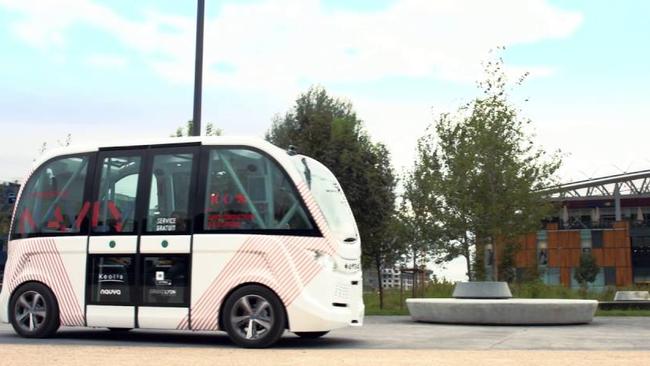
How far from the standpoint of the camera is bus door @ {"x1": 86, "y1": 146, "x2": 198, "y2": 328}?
432 inches

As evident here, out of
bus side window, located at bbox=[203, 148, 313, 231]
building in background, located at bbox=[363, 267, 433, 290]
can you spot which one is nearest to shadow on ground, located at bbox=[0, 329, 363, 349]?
bus side window, located at bbox=[203, 148, 313, 231]

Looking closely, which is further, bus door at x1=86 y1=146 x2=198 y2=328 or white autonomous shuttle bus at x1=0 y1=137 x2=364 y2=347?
bus door at x1=86 y1=146 x2=198 y2=328

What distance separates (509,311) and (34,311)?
918cm

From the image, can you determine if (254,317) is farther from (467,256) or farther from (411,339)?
(467,256)

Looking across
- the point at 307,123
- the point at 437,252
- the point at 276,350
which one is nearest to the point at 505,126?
the point at 437,252

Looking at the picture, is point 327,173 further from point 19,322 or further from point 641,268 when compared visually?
point 641,268

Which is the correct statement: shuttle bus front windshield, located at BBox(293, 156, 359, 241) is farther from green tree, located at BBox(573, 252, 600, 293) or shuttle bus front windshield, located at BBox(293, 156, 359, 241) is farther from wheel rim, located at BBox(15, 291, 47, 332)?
green tree, located at BBox(573, 252, 600, 293)

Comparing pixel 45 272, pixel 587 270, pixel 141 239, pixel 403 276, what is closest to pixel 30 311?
pixel 45 272

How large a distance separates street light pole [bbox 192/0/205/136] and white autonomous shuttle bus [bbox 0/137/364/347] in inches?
108

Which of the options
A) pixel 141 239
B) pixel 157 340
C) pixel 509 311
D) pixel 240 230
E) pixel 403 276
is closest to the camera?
pixel 240 230

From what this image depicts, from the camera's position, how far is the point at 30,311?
11.7m

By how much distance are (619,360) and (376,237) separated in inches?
626

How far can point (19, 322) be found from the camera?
1177cm

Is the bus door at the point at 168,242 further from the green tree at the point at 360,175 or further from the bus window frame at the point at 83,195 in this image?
the green tree at the point at 360,175
